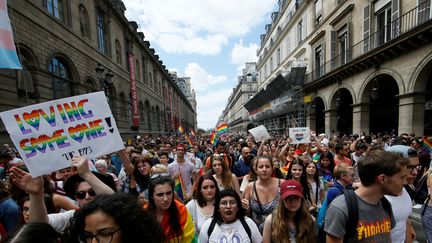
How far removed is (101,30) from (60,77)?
902 centimetres

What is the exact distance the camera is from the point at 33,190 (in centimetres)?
171

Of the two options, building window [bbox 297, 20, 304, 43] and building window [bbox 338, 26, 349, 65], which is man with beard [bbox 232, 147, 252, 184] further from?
building window [bbox 297, 20, 304, 43]

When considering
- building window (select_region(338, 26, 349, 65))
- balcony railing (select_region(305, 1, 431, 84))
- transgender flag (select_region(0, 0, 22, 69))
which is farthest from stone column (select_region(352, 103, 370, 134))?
transgender flag (select_region(0, 0, 22, 69))

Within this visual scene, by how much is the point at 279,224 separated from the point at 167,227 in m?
1.20

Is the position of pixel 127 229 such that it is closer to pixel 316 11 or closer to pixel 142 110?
pixel 316 11

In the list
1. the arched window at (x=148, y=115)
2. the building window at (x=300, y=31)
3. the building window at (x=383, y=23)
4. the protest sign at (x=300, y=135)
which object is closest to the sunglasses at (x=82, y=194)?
the protest sign at (x=300, y=135)

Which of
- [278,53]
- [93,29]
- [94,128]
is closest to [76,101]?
[94,128]

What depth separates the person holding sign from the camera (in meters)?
1.68

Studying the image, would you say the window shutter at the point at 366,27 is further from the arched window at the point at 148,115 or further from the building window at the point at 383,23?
the arched window at the point at 148,115

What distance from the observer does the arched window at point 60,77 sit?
466 inches

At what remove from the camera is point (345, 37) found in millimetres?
15875

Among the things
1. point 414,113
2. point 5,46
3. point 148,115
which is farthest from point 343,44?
point 148,115

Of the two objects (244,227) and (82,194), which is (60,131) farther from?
(244,227)

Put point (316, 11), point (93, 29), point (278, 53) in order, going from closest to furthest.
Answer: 1. point (93, 29)
2. point (316, 11)
3. point (278, 53)
